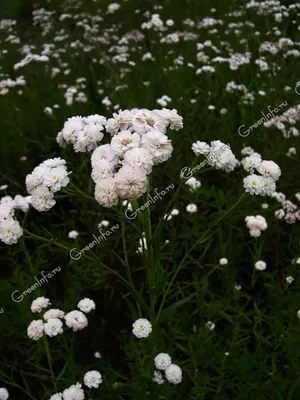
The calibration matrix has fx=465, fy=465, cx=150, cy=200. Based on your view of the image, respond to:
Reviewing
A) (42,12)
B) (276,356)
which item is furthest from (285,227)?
(42,12)

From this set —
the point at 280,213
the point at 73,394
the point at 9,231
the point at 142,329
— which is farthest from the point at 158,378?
the point at 280,213

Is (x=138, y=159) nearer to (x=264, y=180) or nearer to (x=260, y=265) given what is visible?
(x=264, y=180)

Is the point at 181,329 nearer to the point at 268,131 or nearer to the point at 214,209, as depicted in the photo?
the point at 214,209

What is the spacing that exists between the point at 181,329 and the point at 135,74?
3.05 m

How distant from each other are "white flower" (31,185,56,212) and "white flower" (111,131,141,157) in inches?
10.2

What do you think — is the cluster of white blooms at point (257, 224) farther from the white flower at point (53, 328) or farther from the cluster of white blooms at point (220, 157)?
the white flower at point (53, 328)

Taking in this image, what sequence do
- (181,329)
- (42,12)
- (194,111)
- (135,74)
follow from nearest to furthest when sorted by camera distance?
(181,329)
(194,111)
(135,74)
(42,12)

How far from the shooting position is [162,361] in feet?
5.82

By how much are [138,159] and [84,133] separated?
292 millimetres

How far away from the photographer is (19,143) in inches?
145

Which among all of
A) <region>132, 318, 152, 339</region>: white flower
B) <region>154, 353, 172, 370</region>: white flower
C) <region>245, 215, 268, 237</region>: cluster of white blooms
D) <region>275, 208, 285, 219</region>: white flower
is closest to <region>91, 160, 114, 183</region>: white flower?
<region>132, 318, 152, 339</region>: white flower

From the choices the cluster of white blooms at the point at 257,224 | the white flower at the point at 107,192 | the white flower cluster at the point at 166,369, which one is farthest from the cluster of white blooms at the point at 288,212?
the white flower at the point at 107,192

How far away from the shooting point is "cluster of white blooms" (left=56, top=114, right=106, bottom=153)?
60.3 inches

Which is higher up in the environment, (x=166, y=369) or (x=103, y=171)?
(x=103, y=171)
